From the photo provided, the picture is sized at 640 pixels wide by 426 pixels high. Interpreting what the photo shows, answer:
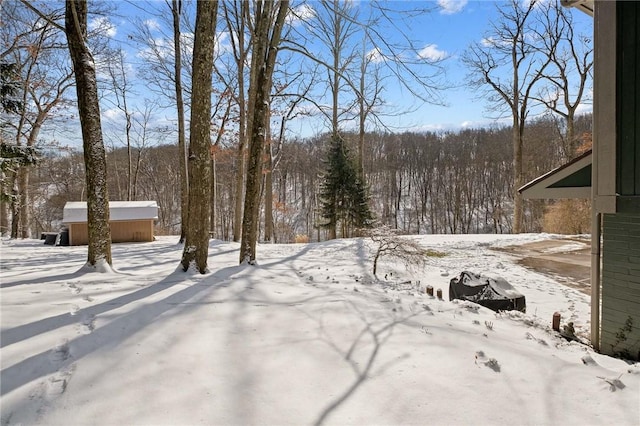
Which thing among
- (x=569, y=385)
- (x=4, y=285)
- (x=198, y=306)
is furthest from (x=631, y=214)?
(x=4, y=285)

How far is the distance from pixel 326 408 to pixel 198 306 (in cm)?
188

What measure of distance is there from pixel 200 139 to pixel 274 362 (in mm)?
3379

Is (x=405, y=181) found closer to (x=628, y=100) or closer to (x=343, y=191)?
(x=343, y=191)

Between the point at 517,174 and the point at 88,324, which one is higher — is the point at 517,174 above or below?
above

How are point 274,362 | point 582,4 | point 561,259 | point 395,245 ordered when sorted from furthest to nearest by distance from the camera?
point 561,259 < point 395,245 < point 582,4 < point 274,362

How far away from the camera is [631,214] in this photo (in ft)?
11.8

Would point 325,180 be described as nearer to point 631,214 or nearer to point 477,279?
point 477,279

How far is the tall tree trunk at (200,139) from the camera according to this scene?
184 inches

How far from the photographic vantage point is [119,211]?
42.3 feet

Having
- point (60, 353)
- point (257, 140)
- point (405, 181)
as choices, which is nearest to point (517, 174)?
point (257, 140)

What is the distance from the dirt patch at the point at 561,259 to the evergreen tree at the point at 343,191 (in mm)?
8254

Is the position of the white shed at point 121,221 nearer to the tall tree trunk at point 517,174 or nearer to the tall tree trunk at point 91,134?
the tall tree trunk at point 91,134

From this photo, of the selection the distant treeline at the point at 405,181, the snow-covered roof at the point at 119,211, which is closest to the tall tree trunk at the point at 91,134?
the snow-covered roof at the point at 119,211

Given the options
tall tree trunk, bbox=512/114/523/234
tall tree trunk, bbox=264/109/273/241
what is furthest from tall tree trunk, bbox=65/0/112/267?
tall tree trunk, bbox=512/114/523/234
